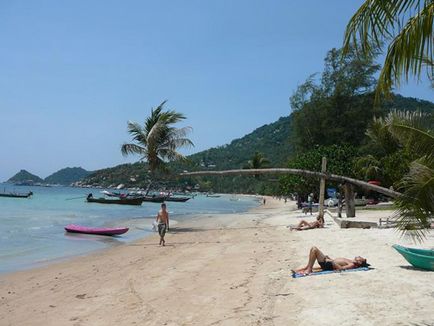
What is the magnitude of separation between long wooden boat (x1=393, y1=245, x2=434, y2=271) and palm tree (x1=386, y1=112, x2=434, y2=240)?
1.48 metres

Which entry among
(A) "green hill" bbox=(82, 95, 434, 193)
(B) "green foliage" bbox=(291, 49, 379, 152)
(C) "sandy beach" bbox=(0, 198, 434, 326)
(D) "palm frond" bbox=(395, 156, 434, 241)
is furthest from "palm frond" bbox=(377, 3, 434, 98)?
(A) "green hill" bbox=(82, 95, 434, 193)

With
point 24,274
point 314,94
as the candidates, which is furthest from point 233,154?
point 24,274

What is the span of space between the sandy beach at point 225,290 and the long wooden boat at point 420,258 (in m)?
0.25

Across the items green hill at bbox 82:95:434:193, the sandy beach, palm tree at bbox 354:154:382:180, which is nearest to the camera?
the sandy beach

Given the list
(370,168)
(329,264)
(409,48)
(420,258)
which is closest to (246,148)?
(370,168)

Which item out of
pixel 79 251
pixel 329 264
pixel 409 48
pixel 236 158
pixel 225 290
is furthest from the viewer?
pixel 236 158

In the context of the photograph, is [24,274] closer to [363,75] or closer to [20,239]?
[20,239]

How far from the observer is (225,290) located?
8.11 meters

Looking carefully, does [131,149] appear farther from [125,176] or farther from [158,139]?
[125,176]

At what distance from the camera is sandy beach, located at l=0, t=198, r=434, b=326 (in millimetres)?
6258

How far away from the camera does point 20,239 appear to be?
62.1ft

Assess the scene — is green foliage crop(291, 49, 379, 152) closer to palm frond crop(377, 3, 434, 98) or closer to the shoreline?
the shoreline

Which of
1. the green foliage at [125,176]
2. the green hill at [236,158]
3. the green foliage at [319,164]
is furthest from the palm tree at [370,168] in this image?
the green hill at [236,158]

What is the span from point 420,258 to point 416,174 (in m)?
2.74
